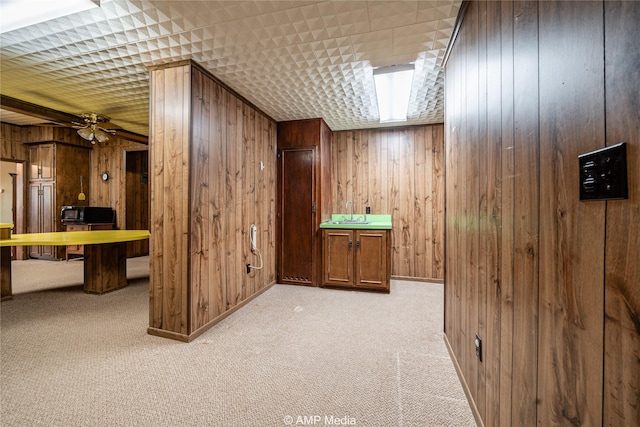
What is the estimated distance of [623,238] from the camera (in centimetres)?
55

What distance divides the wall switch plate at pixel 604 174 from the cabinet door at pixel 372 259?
2936 millimetres

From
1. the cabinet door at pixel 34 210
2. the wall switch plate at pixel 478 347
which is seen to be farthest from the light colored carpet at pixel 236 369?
the cabinet door at pixel 34 210

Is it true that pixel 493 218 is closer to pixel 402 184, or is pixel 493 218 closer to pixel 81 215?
pixel 402 184

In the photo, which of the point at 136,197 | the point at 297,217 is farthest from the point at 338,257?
the point at 136,197

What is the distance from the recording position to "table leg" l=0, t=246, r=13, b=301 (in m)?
3.15

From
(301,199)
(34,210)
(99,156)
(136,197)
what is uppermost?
(99,156)

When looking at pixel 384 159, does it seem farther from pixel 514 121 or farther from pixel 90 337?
pixel 90 337

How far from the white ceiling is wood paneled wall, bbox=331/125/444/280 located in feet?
3.41

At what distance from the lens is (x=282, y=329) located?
2445 millimetres

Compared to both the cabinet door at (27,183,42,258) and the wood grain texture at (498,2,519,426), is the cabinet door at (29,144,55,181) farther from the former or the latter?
the wood grain texture at (498,2,519,426)

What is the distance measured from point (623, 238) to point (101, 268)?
464cm

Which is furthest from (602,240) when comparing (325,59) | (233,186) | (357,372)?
(233,186)

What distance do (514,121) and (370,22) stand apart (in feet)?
4.46

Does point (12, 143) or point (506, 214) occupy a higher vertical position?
point (12, 143)
